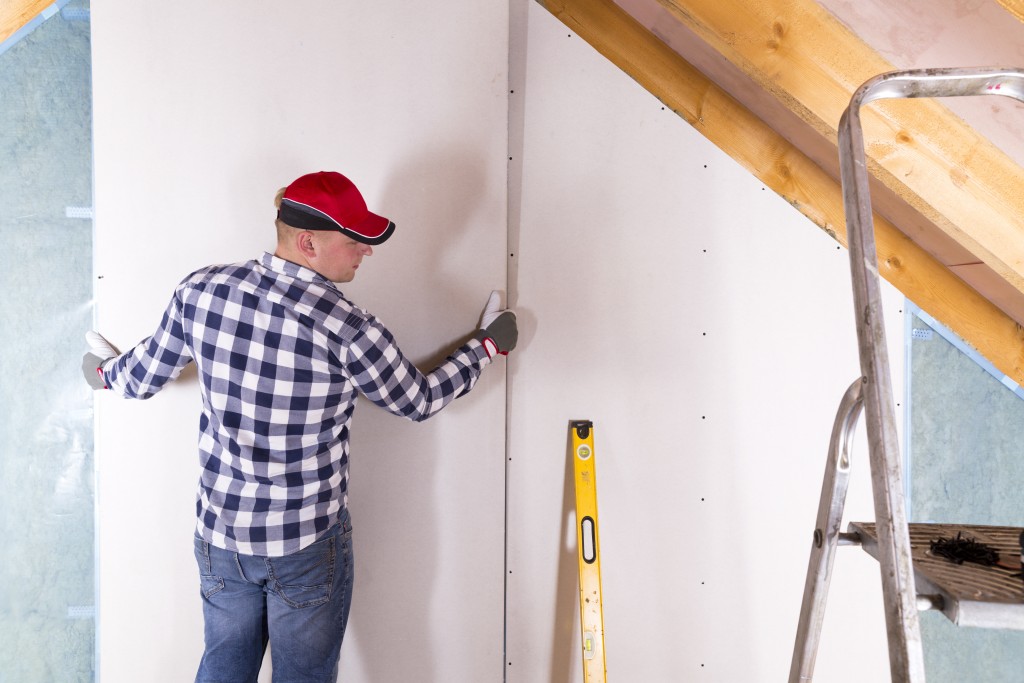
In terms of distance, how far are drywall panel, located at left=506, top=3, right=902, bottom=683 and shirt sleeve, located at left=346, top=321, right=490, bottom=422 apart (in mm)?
243

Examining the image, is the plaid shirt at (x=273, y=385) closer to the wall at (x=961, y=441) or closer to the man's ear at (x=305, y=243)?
the man's ear at (x=305, y=243)

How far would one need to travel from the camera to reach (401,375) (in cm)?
139

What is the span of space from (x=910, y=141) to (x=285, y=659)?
1.67 m

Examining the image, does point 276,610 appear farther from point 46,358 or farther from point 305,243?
point 46,358

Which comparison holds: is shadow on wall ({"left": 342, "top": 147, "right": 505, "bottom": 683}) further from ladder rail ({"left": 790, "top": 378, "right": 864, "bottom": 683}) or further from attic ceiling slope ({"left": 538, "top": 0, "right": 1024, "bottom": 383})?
ladder rail ({"left": 790, "top": 378, "right": 864, "bottom": 683})

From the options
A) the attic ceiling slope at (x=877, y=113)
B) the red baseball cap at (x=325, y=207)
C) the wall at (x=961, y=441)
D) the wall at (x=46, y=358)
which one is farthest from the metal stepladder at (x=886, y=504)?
the wall at (x=46, y=358)

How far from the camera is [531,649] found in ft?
5.87

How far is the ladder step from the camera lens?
0.75m

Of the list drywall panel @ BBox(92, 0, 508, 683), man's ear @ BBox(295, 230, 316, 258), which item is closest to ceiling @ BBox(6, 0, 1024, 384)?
drywall panel @ BBox(92, 0, 508, 683)

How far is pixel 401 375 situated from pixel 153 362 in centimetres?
57

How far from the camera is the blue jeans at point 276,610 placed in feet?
4.55

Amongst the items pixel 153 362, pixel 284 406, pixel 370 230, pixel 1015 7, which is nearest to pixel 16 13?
pixel 153 362

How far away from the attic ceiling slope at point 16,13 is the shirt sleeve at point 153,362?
932mm

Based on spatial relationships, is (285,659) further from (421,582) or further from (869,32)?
(869,32)
